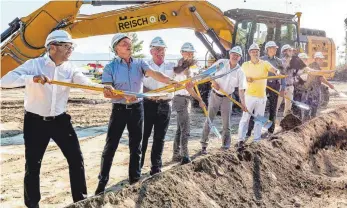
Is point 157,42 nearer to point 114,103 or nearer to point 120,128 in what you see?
point 114,103

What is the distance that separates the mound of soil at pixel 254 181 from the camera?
11.9ft

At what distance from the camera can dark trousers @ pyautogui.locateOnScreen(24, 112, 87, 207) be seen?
3.82 metres

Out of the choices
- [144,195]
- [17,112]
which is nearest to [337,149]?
[144,195]

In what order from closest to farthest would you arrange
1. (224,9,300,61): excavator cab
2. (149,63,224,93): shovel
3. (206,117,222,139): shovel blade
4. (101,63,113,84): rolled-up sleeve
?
(101,63,113,84): rolled-up sleeve
(149,63,224,93): shovel
(206,117,222,139): shovel blade
(224,9,300,61): excavator cab

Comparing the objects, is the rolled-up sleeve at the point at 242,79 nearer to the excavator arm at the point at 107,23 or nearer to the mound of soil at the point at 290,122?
the mound of soil at the point at 290,122

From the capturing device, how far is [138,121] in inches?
182

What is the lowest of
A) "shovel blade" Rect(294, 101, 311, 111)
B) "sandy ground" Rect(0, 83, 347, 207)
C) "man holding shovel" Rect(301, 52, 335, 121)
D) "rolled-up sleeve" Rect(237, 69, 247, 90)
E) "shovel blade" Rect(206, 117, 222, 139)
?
"sandy ground" Rect(0, 83, 347, 207)

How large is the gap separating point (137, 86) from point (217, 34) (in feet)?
24.0

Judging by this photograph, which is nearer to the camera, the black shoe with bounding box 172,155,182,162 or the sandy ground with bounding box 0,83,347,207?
the sandy ground with bounding box 0,83,347,207

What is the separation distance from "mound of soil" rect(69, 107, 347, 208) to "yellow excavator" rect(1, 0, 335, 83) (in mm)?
5089

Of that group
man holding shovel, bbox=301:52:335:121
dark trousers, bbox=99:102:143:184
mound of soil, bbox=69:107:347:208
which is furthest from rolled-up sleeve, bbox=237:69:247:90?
man holding shovel, bbox=301:52:335:121

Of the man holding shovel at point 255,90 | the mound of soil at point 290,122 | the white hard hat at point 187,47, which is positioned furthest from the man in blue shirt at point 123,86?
the mound of soil at point 290,122

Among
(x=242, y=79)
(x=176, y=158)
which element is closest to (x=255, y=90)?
(x=242, y=79)

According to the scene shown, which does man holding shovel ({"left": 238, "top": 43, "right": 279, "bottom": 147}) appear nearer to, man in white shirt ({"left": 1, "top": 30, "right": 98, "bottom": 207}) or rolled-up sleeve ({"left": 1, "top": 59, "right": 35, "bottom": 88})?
man in white shirt ({"left": 1, "top": 30, "right": 98, "bottom": 207})
